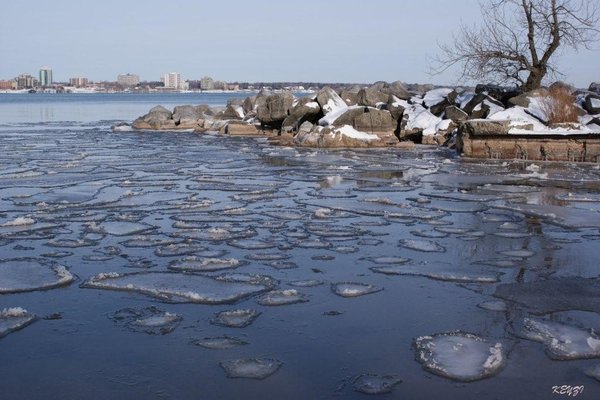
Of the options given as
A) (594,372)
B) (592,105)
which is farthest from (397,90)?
(594,372)

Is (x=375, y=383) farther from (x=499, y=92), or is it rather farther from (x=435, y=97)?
(x=435, y=97)

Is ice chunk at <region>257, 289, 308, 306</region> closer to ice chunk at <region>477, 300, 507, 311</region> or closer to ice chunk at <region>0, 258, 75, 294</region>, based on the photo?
ice chunk at <region>477, 300, 507, 311</region>

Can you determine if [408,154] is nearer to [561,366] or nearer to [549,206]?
[549,206]

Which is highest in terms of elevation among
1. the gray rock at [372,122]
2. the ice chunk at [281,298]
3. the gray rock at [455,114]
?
the gray rock at [455,114]

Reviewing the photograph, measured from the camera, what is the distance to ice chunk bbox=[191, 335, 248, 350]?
5.01m

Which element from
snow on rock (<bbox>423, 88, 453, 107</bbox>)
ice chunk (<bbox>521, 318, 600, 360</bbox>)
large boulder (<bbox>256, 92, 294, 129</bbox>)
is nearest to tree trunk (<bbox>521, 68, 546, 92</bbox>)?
snow on rock (<bbox>423, 88, 453, 107</bbox>)

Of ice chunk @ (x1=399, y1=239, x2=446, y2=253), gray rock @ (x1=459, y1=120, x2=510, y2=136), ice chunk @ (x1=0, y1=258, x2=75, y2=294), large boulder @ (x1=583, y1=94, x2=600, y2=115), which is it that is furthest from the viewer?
large boulder @ (x1=583, y1=94, x2=600, y2=115)

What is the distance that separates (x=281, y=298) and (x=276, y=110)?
912 inches

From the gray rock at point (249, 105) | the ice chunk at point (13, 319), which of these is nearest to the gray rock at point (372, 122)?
the gray rock at point (249, 105)

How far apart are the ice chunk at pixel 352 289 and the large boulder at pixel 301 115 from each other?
784 inches

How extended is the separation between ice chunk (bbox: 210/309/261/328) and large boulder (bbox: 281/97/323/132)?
67.9 ft

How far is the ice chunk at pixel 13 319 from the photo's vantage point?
5.32m

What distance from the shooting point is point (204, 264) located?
721 cm

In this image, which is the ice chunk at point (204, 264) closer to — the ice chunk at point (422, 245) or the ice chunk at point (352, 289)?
the ice chunk at point (352, 289)
